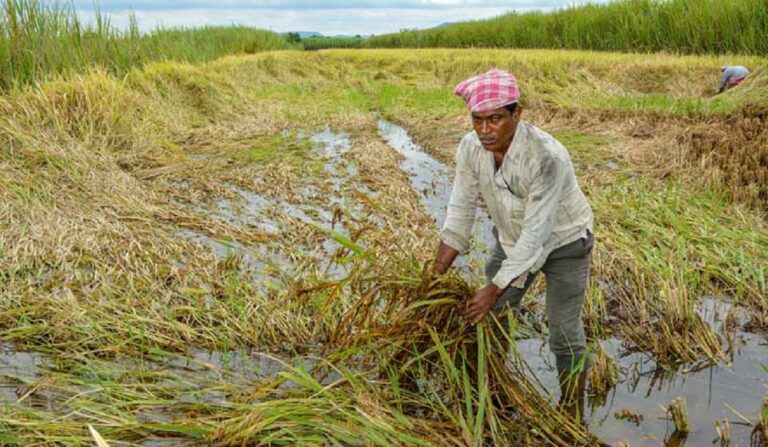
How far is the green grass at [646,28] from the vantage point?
1325cm

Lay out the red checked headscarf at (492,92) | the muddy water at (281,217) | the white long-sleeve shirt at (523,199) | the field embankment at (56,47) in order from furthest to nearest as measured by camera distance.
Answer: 1. the field embankment at (56,47)
2. the muddy water at (281,217)
3. the white long-sleeve shirt at (523,199)
4. the red checked headscarf at (492,92)

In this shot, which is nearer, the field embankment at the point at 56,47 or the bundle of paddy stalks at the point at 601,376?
the bundle of paddy stalks at the point at 601,376

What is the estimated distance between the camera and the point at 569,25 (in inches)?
770

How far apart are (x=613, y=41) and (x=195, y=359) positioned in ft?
55.1

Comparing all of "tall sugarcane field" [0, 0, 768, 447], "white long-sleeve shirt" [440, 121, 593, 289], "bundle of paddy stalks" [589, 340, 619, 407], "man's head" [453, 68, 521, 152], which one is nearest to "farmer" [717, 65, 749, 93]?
"tall sugarcane field" [0, 0, 768, 447]

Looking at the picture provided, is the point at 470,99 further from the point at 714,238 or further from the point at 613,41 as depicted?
the point at 613,41

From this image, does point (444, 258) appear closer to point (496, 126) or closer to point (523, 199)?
point (523, 199)

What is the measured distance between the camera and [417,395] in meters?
2.68

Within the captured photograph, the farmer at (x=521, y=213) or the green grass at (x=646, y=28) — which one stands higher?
the green grass at (x=646, y=28)

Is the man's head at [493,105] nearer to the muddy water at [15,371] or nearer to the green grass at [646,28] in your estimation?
the muddy water at [15,371]

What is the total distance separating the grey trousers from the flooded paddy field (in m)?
0.23

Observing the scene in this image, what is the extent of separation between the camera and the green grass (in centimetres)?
1325

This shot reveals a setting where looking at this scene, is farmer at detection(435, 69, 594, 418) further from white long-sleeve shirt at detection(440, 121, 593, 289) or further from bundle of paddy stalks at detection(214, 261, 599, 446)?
bundle of paddy stalks at detection(214, 261, 599, 446)

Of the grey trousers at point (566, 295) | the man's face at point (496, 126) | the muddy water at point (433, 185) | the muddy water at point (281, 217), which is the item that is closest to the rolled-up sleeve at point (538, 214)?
the man's face at point (496, 126)
